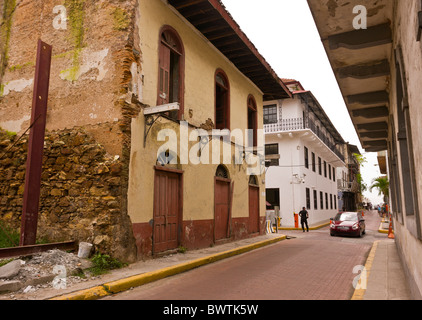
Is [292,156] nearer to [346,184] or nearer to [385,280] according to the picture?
[385,280]

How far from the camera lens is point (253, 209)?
1502cm

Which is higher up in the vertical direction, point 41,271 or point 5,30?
point 5,30

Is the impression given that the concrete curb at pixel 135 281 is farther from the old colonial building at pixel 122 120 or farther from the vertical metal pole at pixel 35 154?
the vertical metal pole at pixel 35 154

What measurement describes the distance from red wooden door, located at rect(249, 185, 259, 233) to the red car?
15.5 feet

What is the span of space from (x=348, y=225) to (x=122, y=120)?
13593mm

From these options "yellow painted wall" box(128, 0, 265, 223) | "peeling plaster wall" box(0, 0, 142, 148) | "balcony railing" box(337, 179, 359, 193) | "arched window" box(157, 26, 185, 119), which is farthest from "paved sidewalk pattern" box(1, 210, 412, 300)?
"balcony railing" box(337, 179, 359, 193)

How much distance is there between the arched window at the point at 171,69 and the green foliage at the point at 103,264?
420 centimetres

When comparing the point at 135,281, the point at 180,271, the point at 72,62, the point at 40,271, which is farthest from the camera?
the point at 72,62

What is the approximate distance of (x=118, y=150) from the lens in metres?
7.55

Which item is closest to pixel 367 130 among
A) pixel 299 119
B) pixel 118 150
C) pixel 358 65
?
pixel 358 65

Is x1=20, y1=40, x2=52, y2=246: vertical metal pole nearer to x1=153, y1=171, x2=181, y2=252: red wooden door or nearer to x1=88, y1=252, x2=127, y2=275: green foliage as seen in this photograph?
x1=88, y1=252, x2=127, y2=275: green foliage

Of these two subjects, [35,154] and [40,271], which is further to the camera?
[35,154]

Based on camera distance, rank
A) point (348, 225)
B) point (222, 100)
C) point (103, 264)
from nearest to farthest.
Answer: point (103, 264), point (222, 100), point (348, 225)

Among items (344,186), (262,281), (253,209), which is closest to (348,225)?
(253,209)
